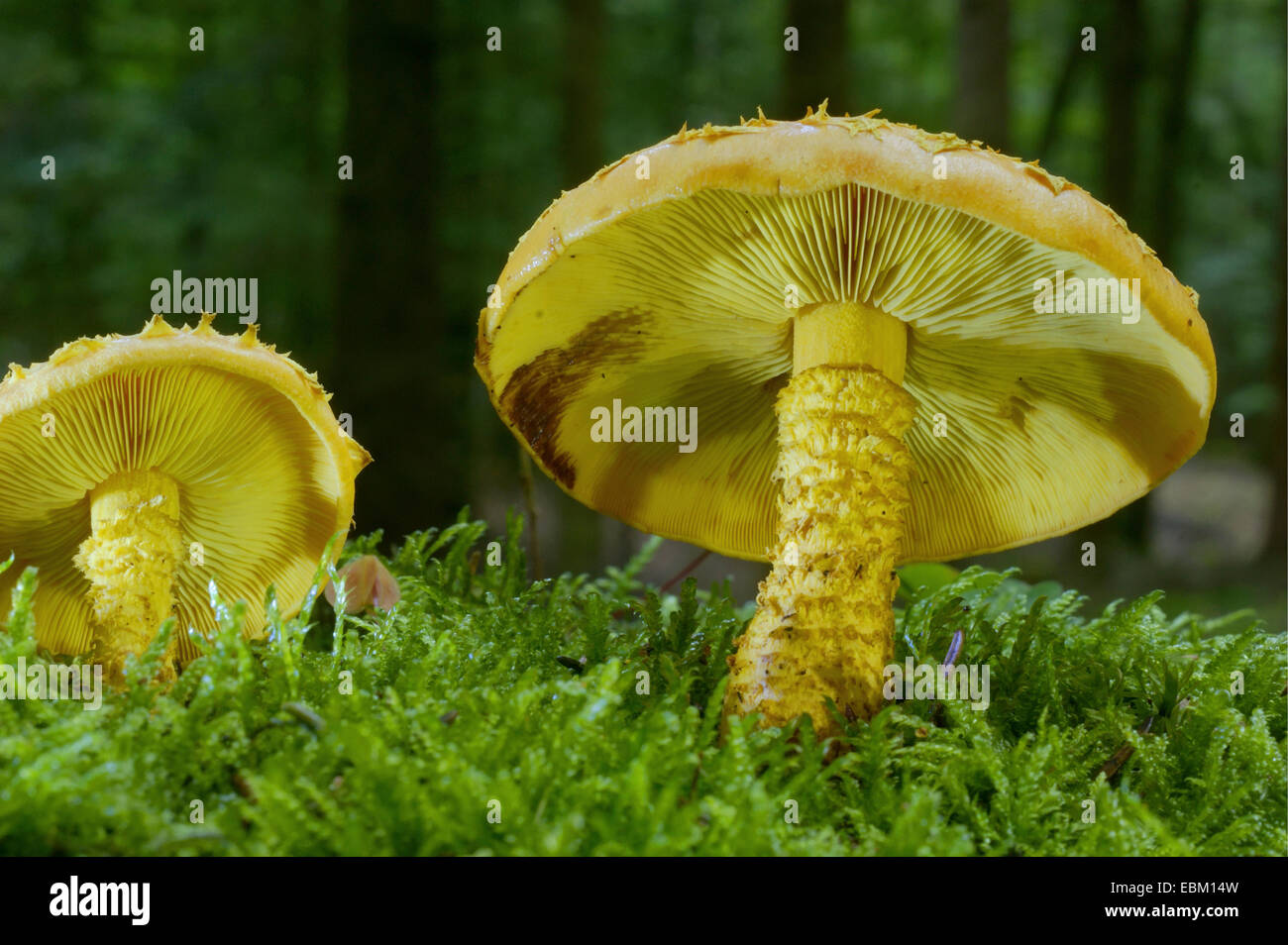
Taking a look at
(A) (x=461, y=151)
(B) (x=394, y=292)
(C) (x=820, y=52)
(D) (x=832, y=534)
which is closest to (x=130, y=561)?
(D) (x=832, y=534)

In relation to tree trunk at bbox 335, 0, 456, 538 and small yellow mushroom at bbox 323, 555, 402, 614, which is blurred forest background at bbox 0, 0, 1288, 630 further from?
small yellow mushroom at bbox 323, 555, 402, 614

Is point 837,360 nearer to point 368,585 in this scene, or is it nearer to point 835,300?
point 835,300

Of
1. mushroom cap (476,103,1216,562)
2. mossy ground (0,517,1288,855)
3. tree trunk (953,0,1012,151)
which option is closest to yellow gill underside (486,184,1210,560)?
mushroom cap (476,103,1216,562)

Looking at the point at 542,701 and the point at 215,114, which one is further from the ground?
the point at 215,114

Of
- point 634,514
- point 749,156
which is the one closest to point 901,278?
point 749,156

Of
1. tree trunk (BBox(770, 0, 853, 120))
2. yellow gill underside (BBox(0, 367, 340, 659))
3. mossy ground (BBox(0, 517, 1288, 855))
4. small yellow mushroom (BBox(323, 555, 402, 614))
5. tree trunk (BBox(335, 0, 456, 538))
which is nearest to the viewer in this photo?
mossy ground (BBox(0, 517, 1288, 855))
